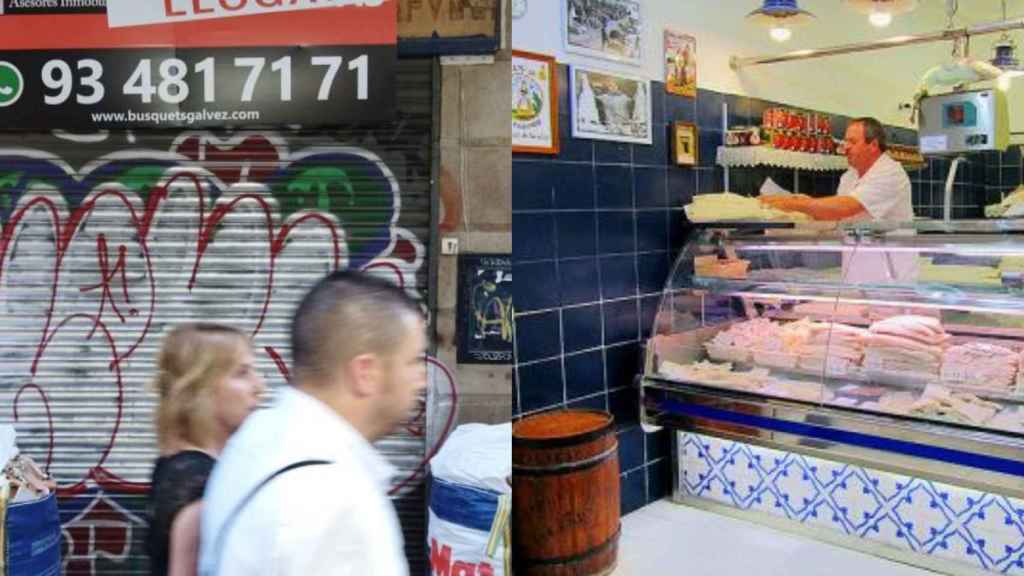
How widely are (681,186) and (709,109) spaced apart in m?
0.53

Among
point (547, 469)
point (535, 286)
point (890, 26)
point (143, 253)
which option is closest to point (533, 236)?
point (535, 286)

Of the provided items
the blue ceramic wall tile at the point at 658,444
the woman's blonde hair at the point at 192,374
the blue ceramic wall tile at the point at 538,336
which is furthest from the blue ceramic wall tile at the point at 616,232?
the woman's blonde hair at the point at 192,374

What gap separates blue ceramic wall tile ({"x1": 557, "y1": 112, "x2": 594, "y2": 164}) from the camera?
4.34 m

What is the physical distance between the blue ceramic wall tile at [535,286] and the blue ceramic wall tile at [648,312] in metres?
0.72

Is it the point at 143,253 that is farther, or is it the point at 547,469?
the point at 547,469

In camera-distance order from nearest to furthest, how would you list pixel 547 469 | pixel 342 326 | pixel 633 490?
pixel 342 326 → pixel 547 469 → pixel 633 490

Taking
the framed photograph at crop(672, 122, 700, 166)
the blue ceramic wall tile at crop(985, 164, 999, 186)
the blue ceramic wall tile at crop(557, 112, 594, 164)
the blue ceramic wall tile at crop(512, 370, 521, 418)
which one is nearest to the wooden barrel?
the blue ceramic wall tile at crop(512, 370, 521, 418)

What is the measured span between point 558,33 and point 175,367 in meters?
2.50

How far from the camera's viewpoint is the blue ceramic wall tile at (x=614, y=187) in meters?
4.60

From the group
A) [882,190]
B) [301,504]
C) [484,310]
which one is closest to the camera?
[301,504]

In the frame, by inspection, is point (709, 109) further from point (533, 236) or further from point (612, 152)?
point (533, 236)

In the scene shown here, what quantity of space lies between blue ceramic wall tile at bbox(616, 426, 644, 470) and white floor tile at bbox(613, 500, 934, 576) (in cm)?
28

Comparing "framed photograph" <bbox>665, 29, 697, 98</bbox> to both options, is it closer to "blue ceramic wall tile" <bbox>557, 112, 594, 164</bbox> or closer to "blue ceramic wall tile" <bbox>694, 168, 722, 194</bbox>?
"blue ceramic wall tile" <bbox>694, 168, 722, 194</bbox>

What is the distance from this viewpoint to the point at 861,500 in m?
4.19
